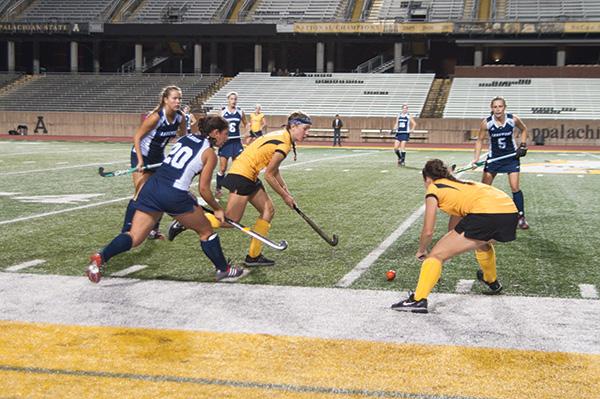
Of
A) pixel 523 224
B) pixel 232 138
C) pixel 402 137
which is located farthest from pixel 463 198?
pixel 402 137

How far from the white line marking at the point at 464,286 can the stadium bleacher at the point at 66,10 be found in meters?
46.0

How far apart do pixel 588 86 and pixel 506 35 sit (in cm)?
555

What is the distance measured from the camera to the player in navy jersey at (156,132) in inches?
312

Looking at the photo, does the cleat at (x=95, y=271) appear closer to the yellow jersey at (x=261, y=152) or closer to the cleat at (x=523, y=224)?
the yellow jersey at (x=261, y=152)

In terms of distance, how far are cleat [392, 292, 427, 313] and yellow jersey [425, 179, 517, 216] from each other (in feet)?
2.27

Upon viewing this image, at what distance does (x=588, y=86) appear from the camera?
4028 centimetres

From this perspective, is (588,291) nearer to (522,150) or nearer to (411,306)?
(411,306)

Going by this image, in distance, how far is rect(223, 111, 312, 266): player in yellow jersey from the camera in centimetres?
659

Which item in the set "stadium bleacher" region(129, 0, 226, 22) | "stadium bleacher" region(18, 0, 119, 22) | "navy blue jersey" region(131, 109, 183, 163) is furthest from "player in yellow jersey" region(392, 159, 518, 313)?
"stadium bleacher" region(18, 0, 119, 22)

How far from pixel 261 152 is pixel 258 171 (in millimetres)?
188

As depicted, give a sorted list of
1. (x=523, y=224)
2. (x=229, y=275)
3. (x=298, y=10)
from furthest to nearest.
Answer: (x=298, y=10)
(x=523, y=224)
(x=229, y=275)

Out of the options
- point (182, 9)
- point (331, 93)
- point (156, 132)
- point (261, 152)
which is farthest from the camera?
point (182, 9)

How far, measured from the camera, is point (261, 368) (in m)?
4.05

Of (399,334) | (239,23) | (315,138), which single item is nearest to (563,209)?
(399,334)
